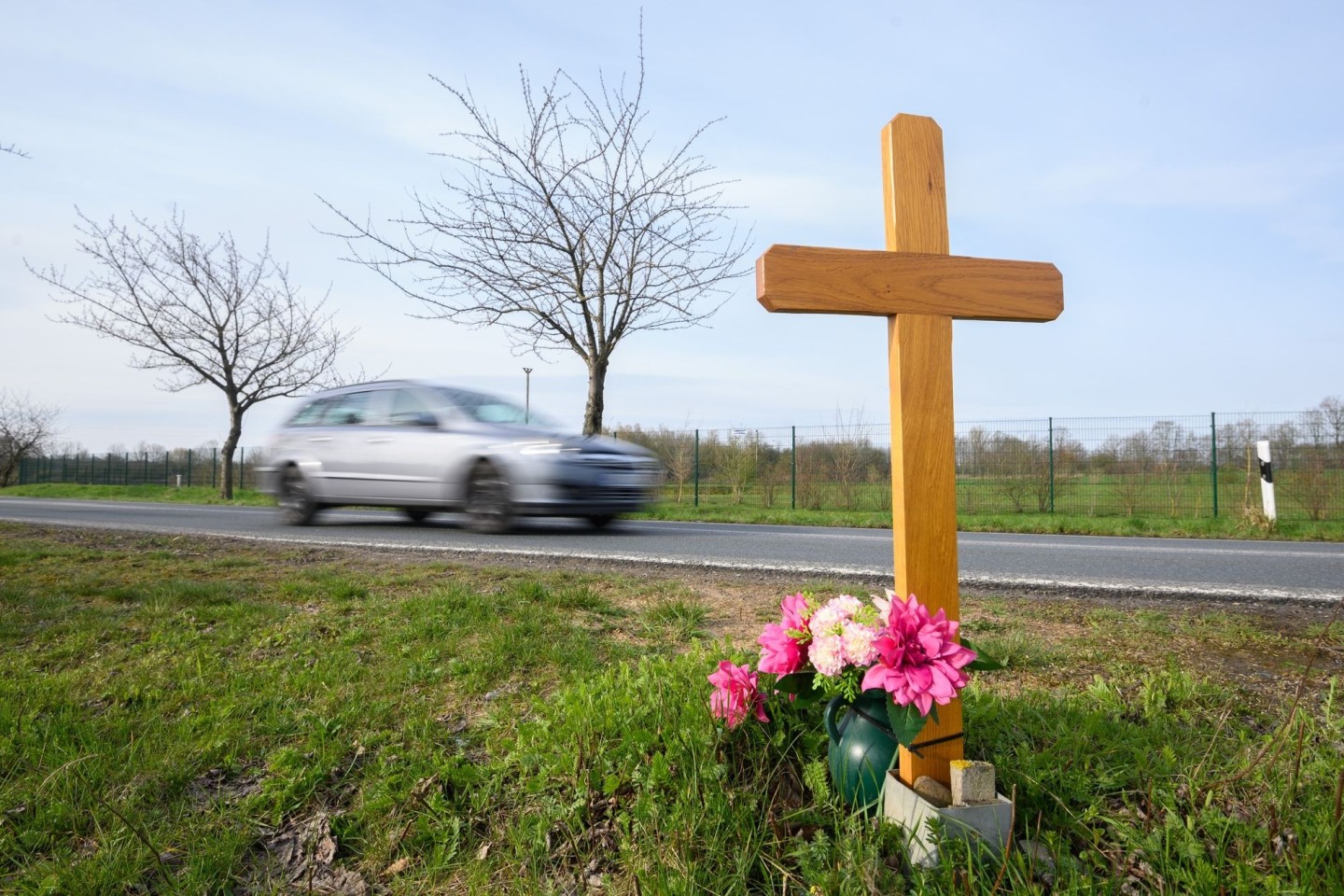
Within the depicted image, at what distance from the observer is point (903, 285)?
221 centimetres

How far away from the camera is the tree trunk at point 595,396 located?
13.7m

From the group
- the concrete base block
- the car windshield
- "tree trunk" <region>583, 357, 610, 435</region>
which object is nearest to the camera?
the concrete base block

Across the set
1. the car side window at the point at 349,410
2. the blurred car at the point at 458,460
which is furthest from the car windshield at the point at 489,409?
the car side window at the point at 349,410

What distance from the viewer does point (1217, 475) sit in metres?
15.0

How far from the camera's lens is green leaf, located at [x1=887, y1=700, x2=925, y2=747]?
1.92m

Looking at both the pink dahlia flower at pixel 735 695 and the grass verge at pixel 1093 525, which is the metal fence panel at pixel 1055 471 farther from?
the pink dahlia flower at pixel 735 695

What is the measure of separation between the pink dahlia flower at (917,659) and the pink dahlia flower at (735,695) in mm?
458

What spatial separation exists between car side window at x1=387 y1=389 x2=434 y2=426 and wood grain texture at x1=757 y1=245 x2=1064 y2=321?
7596mm

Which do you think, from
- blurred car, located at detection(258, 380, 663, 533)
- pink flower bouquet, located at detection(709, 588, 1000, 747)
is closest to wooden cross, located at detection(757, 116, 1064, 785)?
pink flower bouquet, located at detection(709, 588, 1000, 747)

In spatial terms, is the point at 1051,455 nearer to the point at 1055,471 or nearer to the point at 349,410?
the point at 1055,471

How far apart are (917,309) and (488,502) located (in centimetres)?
712

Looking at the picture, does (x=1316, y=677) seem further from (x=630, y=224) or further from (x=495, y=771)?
(x=630, y=224)

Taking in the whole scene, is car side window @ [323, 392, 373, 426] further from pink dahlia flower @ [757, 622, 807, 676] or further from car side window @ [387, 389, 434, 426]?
pink dahlia flower @ [757, 622, 807, 676]

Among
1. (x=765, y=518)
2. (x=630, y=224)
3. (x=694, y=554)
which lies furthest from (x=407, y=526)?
(x=630, y=224)
